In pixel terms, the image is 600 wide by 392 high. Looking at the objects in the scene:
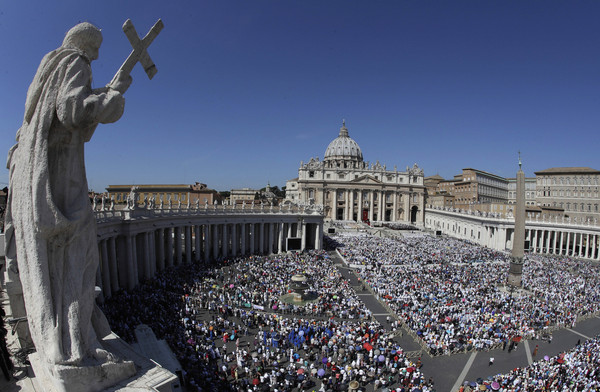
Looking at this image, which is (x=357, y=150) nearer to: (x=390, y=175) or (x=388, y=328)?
(x=390, y=175)

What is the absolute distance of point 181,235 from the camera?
117ft

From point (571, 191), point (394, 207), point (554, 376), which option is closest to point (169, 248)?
point (554, 376)

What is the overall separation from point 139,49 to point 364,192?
94231 millimetres

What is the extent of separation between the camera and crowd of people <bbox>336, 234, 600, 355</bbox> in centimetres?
1958

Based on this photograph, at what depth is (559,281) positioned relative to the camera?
31.1 meters

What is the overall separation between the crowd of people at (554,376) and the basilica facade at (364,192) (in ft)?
250

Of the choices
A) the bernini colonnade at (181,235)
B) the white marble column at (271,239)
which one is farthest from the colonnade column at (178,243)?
the white marble column at (271,239)

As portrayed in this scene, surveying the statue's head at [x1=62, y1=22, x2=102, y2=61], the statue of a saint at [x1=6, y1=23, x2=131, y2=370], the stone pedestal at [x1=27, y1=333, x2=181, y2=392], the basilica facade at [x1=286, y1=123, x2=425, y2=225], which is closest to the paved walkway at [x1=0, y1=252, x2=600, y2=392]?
the stone pedestal at [x1=27, y1=333, x2=181, y2=392]

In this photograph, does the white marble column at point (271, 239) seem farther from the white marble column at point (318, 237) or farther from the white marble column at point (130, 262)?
the white marble column at point (130, 262)

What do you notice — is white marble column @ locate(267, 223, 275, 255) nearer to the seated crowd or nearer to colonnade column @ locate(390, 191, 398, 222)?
the seated crowd

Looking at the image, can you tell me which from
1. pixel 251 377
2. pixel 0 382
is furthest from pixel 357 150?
pixel 0 382

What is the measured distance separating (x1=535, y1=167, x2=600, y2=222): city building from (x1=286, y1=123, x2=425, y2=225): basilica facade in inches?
1151

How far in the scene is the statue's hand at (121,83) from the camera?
4727 mm

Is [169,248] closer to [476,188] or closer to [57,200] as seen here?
[57,200]
